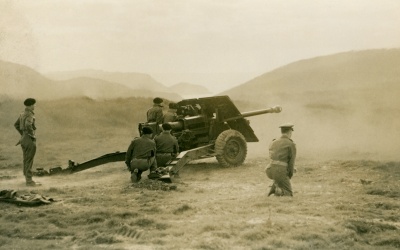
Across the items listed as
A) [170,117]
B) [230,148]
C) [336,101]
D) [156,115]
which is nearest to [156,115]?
[156,115]

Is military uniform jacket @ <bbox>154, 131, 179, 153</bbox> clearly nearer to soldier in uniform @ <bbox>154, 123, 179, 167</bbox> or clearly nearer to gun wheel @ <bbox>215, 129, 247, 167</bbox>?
soldier in uniform @ <bbox>154, 123, 179, 167</bbox>

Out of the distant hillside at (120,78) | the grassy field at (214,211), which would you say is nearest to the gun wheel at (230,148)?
Result: the grassy field at (214,211)

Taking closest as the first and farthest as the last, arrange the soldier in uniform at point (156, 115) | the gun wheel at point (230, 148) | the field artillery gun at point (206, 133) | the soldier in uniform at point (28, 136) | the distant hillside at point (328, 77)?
1. the soldier in uniform at point (28, 136)
2. the field artillery gun at point (206, 133)
3. the gun wheel at point (230, 148)
4. the soldier in uniform at point (156, 115)
5. the distant hillside at point (328, 77)

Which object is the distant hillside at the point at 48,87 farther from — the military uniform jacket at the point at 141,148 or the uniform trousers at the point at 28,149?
the military uniform jacket at the point at 141,148

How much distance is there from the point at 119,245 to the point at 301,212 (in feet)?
10.1

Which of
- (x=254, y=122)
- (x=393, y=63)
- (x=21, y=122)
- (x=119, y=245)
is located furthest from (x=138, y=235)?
(x=393, y=63)

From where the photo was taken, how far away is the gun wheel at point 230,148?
1441 centimetres

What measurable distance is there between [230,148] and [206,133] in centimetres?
79

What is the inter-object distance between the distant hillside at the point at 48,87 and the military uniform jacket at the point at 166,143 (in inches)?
747

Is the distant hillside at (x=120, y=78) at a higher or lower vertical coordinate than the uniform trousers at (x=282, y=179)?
higher

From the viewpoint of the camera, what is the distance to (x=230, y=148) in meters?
14.7

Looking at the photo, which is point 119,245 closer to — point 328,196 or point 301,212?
point 301,212

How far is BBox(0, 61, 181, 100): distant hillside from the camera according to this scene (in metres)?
31.9

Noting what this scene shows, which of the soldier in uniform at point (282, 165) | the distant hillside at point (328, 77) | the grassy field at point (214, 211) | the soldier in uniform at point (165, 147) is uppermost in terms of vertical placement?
the distant hillside at point (328, 77)
